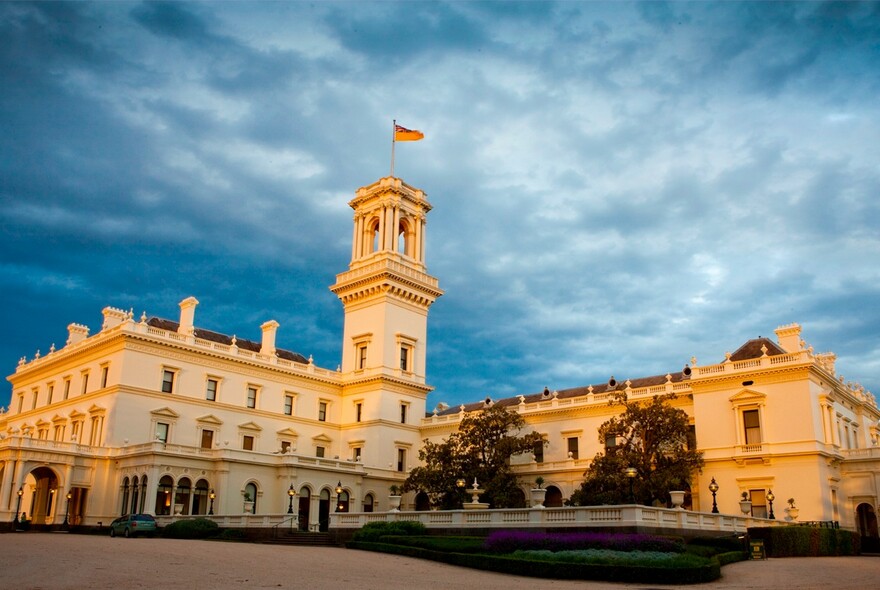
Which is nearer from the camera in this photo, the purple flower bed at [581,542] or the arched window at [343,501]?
the purple flower bed at [581,542]

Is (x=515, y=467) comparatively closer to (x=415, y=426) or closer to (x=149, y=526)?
(x=415, y=426)

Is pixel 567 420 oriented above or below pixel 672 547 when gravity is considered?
above

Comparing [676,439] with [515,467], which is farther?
→ [515,467]

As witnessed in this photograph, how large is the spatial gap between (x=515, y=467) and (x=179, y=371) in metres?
24.8

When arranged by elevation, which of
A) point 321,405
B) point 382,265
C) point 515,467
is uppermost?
point 382,265

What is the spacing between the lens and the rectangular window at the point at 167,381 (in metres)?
52.9

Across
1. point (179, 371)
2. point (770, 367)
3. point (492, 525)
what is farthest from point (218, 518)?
point (770, 367)

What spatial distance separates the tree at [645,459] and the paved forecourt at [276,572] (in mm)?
15639

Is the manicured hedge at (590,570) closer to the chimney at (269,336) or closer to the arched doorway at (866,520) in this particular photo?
the arched doorway at (866,520)

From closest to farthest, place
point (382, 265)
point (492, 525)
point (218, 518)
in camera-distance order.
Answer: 1. point (492, 525)
2. point (218, 518)
3. point (382, 265)

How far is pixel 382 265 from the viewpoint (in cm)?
6278

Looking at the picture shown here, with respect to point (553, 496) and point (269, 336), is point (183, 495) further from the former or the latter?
point (553, 496)

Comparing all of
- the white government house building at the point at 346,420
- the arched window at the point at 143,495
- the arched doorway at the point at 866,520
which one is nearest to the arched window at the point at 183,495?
the white government house building at the point at 346,420

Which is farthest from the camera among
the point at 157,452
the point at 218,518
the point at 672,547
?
the point at 157,452
